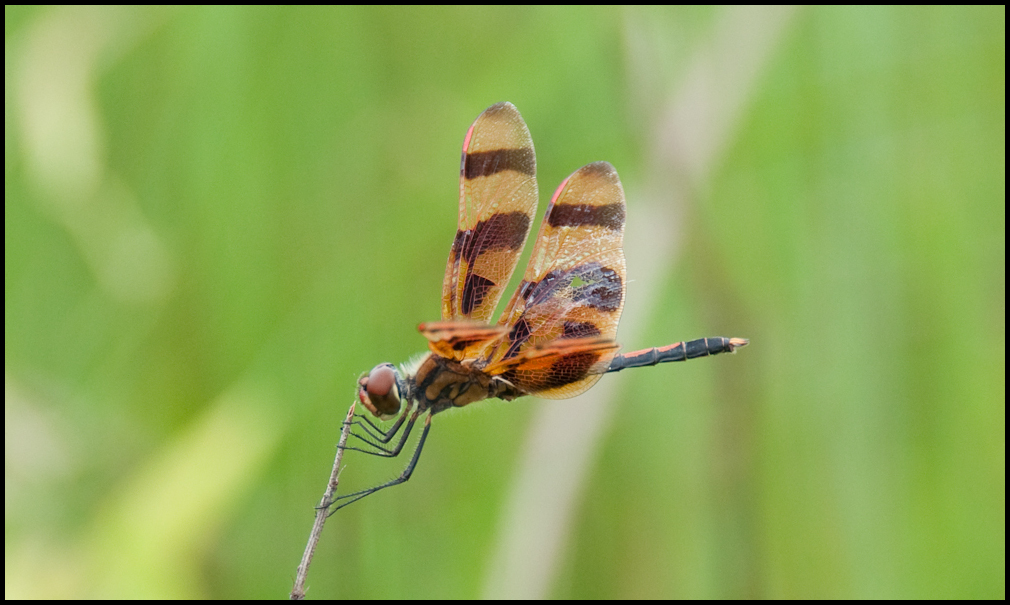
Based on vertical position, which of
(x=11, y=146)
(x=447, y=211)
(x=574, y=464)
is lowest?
(x=574, y=464)

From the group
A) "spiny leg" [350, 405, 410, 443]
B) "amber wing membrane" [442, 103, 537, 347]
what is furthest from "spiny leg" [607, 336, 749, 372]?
"spiny leg" [350, 405, 410, 443]

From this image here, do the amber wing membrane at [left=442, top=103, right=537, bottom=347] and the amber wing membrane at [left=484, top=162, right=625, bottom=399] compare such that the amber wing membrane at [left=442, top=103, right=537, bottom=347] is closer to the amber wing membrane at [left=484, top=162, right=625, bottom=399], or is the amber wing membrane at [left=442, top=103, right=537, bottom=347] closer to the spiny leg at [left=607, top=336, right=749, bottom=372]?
the amber wing membrane at [left=484, top=162, right=625, bottom=399]

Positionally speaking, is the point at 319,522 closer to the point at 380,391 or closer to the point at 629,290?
the point at 380,391

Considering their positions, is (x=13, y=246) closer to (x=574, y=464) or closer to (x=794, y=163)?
(x=574, y=464)

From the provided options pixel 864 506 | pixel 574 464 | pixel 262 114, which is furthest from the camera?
pixel 262 114

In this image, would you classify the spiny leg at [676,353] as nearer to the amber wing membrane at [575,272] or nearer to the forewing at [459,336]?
the amber wing membrane at [575,272]

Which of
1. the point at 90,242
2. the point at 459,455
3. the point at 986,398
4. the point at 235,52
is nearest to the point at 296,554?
the point at 459,455

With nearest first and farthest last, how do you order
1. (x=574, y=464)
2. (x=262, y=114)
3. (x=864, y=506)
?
(x=574, y=464)
(x=864, y=506)
(x=262, y=114)
